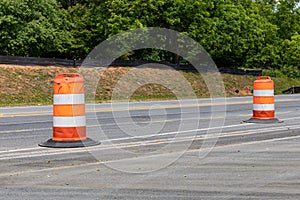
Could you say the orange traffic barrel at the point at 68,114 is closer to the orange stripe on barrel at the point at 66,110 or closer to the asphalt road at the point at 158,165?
the orange stripe on barrel at the point at 66,110

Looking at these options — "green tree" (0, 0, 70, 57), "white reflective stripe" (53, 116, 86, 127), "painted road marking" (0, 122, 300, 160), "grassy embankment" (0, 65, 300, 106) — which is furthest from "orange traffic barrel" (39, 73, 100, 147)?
"green tree" (0, 0, 70, 57)

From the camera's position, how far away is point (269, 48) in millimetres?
75750

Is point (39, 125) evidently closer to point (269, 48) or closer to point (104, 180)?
point (104, 180)

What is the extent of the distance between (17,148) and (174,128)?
15.8ft

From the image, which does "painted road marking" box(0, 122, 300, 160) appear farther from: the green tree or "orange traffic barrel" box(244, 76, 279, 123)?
the green tree

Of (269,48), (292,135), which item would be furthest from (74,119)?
(269,48)

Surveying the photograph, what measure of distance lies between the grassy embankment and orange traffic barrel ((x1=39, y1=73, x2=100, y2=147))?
21.1 meters

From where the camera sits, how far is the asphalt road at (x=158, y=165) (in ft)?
21.5

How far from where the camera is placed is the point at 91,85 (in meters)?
40.8

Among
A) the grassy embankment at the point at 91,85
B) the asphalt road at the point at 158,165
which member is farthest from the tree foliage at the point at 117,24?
the asphalt road at the point at 158,165

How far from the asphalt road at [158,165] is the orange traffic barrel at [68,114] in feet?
1.17

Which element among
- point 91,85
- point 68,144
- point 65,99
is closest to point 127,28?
point 91,85

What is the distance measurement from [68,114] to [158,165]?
103 inches

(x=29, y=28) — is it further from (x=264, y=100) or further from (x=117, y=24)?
(x=264, y=100)
